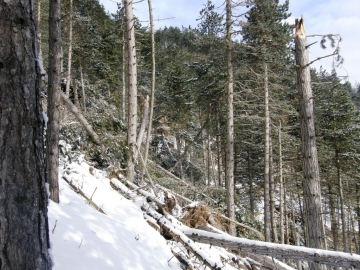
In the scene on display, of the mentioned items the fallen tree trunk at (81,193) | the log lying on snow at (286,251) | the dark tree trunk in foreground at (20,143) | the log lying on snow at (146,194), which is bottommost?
the log lying on snow at (286,251)

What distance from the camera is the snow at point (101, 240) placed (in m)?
2.80

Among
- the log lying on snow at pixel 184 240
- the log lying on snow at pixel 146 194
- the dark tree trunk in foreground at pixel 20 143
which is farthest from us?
the log lying on snow at pixel 146 194

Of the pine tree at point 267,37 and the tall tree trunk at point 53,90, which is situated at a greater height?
the pine tree at point 267,37

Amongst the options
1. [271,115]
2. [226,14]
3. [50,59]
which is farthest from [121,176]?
[271,115]

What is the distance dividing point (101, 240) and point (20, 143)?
7.88 feet

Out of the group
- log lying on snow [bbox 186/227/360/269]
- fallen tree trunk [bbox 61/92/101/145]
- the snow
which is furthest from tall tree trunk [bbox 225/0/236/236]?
the snow

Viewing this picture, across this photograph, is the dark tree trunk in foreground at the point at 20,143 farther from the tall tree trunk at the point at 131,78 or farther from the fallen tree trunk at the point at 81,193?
the tall tree trunk at the point at 131,78

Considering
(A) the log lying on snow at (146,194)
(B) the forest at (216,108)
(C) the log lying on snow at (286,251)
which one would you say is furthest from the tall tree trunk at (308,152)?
(A) the log lying on snow at (146,194)

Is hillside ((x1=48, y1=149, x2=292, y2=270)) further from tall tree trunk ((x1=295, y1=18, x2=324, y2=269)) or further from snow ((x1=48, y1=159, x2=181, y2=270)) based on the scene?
tall tree trunk ((x1=295, y1=18, x2=324, y2=269))

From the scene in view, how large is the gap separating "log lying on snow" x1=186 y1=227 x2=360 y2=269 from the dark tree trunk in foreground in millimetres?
3666

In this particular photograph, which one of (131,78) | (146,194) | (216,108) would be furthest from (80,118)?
(216,108)

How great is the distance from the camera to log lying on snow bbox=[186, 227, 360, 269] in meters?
3.89

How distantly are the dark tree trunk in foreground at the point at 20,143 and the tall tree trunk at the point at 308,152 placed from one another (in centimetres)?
595

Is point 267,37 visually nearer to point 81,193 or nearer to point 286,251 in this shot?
point 286,251
